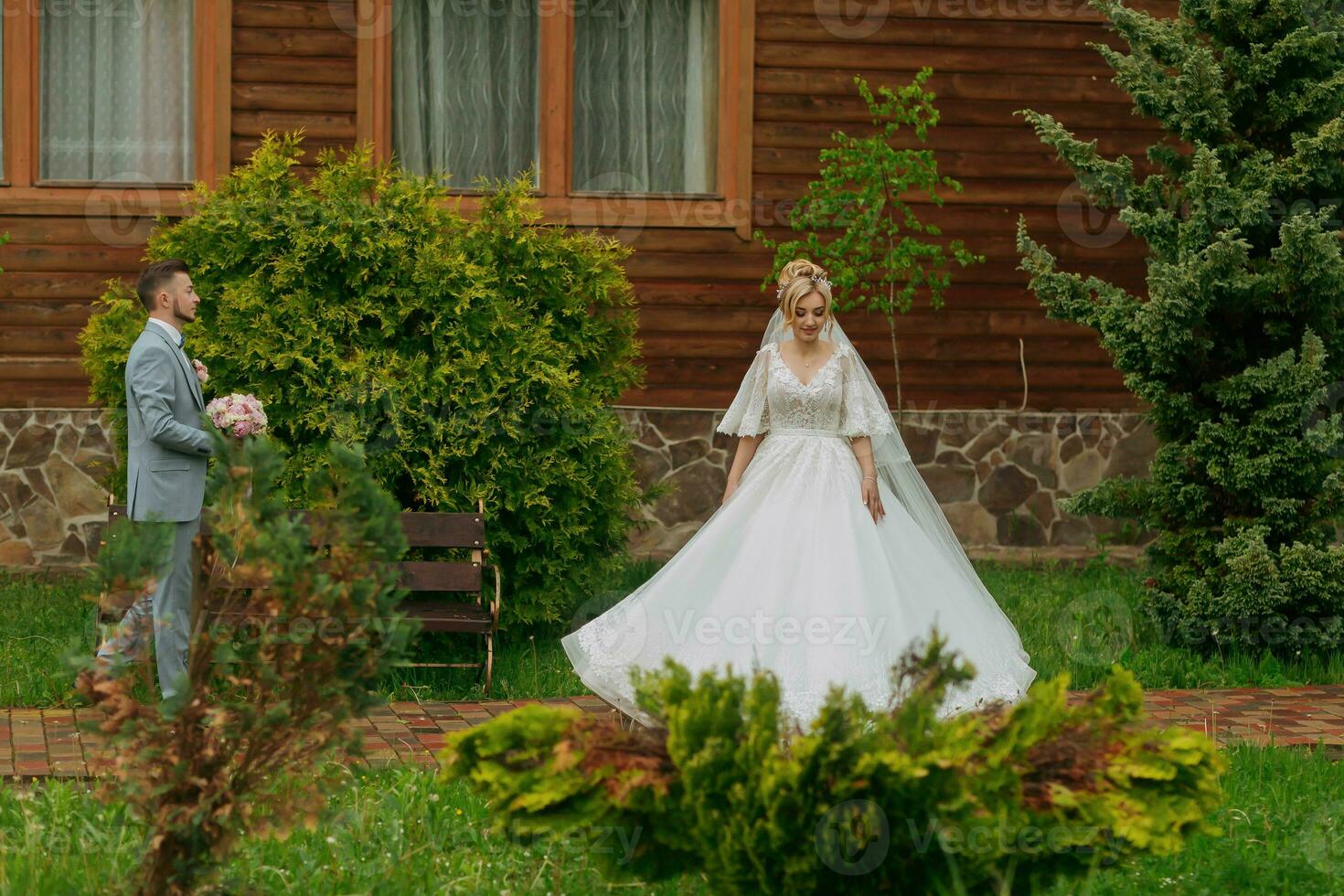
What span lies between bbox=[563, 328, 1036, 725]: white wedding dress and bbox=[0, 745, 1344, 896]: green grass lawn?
127cm

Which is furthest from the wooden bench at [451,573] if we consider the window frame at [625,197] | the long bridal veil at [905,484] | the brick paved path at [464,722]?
the window frame at [625,197]

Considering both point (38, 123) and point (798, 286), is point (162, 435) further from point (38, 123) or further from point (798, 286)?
point (38, 123)

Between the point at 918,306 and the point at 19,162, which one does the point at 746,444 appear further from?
the point at 19,162

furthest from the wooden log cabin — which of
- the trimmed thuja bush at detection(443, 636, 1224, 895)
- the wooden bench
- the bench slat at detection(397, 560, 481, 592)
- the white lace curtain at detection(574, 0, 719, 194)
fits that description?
the trimmed thuja bush at detection(443, 636, 1224, 895)

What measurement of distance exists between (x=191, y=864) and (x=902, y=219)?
9069mm

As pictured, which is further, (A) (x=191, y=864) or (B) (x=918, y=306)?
(B) (x=918, y=306)

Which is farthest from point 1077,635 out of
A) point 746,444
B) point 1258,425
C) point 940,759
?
point 940,759

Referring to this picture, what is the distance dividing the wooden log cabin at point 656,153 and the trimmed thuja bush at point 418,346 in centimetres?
280

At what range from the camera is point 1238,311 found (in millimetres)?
8414

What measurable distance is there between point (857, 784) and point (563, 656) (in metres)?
5.16

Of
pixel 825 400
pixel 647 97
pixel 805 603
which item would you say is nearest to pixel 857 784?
pixel 805 603

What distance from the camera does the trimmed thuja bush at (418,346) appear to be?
809 cm

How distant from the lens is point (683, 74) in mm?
11828

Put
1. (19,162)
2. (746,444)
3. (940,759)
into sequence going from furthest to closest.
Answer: (19,162), (746,444), (940,759)
